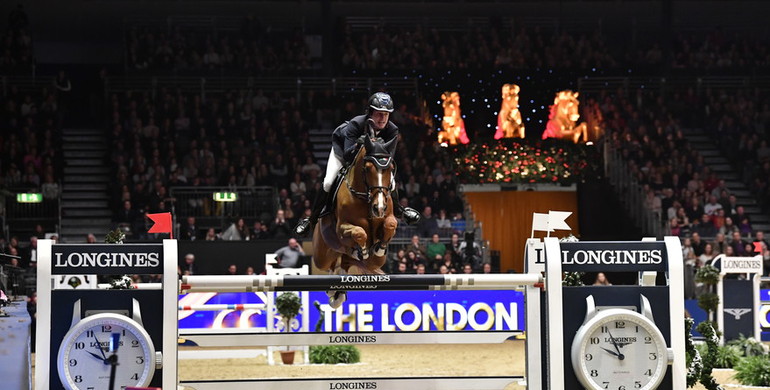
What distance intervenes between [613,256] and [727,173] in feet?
69.8

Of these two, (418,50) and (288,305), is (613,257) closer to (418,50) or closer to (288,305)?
(288,305)

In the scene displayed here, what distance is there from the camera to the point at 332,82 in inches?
1088

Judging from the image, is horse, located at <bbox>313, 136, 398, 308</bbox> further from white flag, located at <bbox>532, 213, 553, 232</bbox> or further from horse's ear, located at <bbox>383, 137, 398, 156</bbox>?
white flag, located at <bbox>532, 213, 553, 232</bbox>

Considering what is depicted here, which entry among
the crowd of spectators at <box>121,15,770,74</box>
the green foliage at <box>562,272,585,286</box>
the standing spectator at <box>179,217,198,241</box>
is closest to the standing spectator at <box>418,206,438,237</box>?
the standing spectator at <box>179,217,198,241</box>

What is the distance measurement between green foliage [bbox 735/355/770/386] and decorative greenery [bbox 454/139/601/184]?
47.8ft

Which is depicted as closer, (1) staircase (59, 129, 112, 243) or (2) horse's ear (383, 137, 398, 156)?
(2) horse's ear (383, 137, 398, 156)

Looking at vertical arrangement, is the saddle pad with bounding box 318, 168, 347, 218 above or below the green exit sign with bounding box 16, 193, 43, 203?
below

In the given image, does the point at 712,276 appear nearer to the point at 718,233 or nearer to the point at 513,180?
the point at 718,233

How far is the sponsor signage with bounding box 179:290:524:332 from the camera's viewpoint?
643 inches

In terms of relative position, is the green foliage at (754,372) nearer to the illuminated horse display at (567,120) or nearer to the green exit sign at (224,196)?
the green exit sign at (224,196)

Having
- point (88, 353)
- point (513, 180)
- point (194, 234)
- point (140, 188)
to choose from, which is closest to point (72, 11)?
point (140, 188)

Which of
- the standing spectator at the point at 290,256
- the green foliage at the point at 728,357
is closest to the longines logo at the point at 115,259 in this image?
the green foliage at the point at 728,357

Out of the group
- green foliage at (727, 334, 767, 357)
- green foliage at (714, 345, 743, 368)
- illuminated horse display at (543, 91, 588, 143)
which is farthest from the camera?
illuminated horse display at (543, 91, 588, 143)

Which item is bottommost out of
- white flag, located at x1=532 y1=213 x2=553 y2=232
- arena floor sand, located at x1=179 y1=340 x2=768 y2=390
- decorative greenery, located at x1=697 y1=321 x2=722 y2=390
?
arena floor sand, located at x1=179 y1=340 x2=768 y2=390
